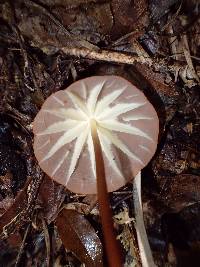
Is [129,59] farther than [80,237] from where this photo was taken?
Yes

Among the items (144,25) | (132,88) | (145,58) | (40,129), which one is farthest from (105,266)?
(144,25)

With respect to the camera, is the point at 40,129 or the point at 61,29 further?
the point at 61,29

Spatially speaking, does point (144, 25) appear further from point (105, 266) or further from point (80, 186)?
point (105, 266)

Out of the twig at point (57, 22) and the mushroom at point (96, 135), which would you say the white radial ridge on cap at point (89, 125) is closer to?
the mushroom at point (96, 135)

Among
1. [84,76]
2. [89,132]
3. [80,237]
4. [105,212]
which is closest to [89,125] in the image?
[89,132]

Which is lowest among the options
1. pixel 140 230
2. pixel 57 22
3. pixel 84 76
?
pixel 140 230

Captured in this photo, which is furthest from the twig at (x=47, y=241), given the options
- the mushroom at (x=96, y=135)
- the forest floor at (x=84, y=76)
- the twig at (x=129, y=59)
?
the twig at (x=129, y=59)

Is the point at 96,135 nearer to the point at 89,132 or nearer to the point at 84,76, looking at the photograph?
the point at 89,132
